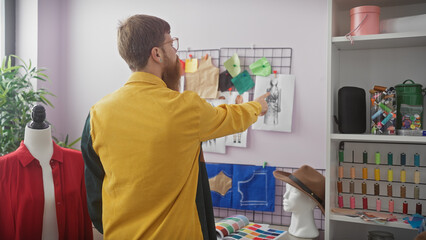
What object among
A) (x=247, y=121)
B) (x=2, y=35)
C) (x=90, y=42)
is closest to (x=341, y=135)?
(x=247, y=121)

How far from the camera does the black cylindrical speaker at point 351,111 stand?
77.2 inches

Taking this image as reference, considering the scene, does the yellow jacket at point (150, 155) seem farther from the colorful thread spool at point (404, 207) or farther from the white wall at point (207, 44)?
the colorful thread spool at point (404, 207)

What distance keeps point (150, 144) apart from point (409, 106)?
4.19 ft

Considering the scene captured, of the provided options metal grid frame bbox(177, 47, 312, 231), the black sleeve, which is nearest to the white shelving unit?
metal grid frame bbox(177, 47, 312, 231)

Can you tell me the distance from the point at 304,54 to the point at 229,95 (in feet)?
1.71

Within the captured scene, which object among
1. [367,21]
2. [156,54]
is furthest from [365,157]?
[156,54]

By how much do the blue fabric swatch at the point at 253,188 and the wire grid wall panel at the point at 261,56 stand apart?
0.45 m

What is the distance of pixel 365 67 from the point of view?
7.17ft

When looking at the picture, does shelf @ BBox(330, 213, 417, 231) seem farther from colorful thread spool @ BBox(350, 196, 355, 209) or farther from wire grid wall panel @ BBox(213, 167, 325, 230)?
wire grid wall panel @ BBox(213, 167, 325, 230)

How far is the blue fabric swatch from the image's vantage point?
2.42 m

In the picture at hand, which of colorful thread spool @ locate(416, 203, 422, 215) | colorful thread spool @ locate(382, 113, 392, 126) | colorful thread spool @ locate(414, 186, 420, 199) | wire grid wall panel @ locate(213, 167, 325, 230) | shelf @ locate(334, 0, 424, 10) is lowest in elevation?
wire grid wall panel @ locate(213, 167, 325, 230)

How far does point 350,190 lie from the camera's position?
2.17 meters

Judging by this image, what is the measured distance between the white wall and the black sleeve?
3.72ft

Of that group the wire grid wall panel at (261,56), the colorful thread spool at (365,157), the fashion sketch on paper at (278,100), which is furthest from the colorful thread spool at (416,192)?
the wire grid wall panel at (261,56)
